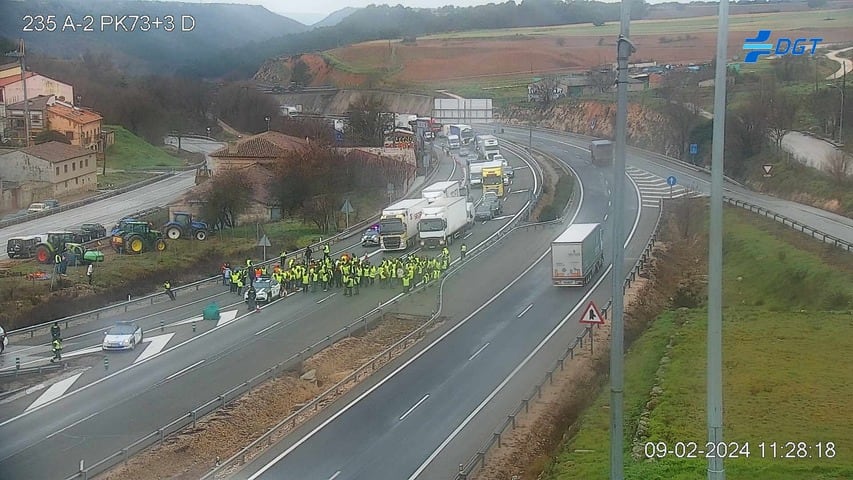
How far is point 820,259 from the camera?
10.5 m

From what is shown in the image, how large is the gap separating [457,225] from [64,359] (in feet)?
14.0

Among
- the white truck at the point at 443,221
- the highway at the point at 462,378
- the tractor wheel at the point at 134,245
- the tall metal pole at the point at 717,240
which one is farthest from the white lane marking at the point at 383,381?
the tractor wheel at the point at 134,245

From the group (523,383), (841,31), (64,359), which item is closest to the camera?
(523,383)

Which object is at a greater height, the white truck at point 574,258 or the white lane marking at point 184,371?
the white truck at point 574,258

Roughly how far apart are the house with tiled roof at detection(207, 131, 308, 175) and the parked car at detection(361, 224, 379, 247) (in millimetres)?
1243

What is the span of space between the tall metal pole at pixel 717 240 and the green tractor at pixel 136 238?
25.2 feet

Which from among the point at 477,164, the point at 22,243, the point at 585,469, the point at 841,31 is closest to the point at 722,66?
the point at 585,469

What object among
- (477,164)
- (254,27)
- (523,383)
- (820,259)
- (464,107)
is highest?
(254,27)

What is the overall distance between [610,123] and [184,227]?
481cm

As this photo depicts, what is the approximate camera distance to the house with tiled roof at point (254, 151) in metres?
10.4

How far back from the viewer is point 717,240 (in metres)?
3.79

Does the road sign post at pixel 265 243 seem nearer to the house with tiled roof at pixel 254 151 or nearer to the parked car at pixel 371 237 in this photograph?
the house with tiled roof at pixel 254 151

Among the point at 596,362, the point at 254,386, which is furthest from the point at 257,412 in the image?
the point at 596,362

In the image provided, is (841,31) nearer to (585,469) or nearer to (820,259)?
(820,259)
